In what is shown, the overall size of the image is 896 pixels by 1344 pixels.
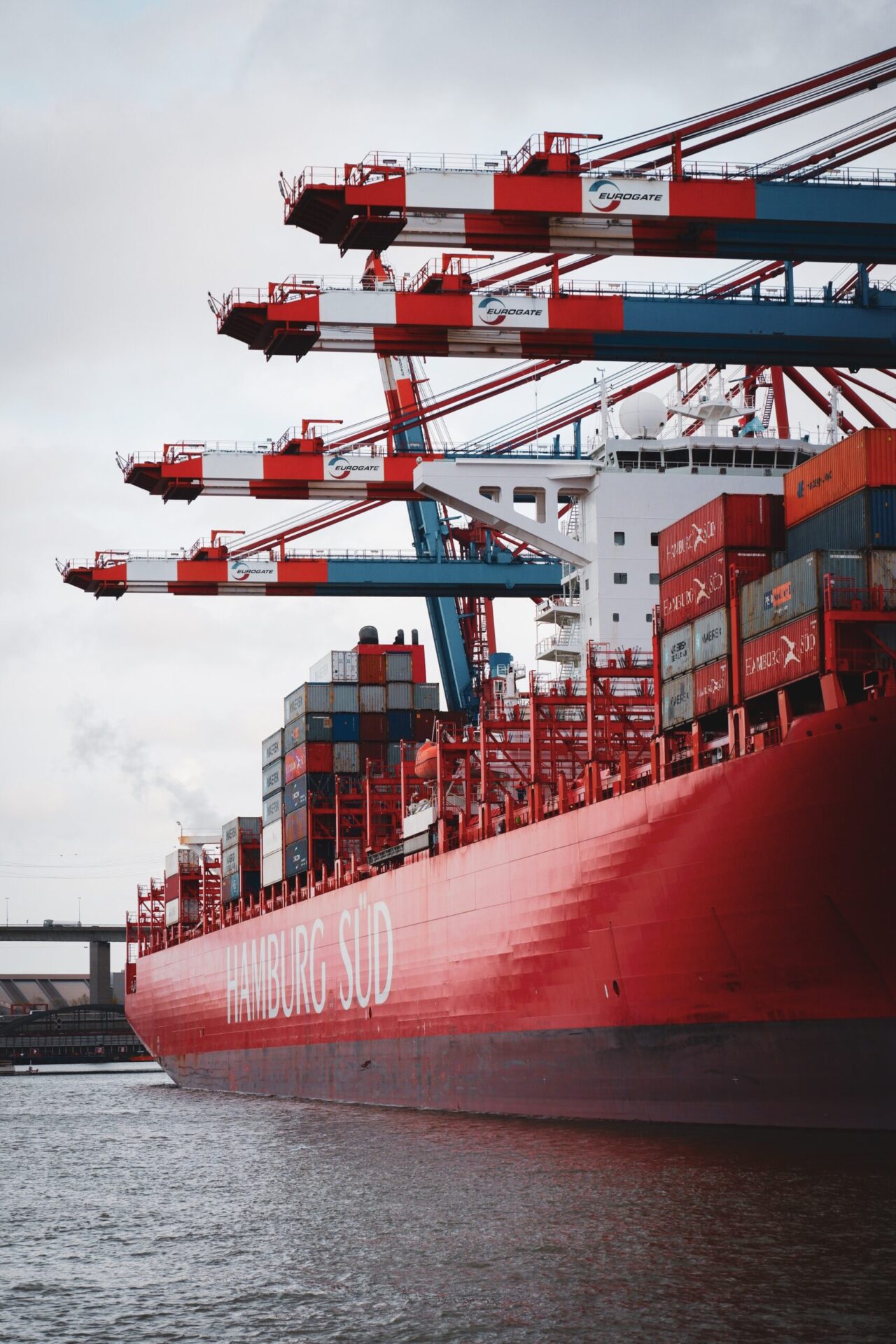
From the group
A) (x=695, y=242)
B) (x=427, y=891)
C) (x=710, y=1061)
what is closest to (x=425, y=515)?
(x=427, y=891)

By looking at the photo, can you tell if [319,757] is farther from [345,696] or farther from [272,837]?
[272,837]

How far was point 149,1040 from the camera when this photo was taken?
63125 millimetres

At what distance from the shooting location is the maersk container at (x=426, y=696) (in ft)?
142

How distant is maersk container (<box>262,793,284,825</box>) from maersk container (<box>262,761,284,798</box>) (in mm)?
150

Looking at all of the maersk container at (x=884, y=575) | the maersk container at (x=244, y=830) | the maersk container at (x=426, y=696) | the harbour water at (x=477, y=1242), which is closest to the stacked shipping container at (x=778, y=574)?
the maersk container at (x=884, y=575)

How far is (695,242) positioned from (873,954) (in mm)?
13772

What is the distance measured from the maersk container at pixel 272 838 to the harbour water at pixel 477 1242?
62.9ft

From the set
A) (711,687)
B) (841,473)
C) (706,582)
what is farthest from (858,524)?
(711,687)

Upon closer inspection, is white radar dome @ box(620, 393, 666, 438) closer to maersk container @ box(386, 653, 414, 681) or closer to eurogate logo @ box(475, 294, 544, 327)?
eurogate logo @ box(475, 294, 544, 327)

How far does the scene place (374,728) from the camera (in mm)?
43062

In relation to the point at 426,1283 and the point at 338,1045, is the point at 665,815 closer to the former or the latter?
the point at 426,1283

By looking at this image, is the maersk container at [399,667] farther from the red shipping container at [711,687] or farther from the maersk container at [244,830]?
the red shipping container at [711,687]

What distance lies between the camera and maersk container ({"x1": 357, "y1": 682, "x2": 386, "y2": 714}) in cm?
4316

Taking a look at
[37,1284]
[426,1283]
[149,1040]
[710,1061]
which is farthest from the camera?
[149,1040]
